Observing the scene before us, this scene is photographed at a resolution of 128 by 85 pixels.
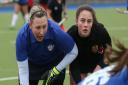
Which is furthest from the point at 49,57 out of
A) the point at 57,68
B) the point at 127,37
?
the point at 127,37

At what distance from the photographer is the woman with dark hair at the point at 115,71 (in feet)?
6.72

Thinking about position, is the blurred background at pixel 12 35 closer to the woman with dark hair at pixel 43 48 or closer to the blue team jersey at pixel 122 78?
the blue team jersey at pixel 122 78

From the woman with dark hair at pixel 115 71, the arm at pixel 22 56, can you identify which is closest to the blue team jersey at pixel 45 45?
the arm at pixel 22 56

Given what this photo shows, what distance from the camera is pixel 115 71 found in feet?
6.77

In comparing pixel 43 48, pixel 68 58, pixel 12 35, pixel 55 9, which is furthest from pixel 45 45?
pixel 12 35

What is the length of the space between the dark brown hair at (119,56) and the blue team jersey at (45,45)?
2.47 metres

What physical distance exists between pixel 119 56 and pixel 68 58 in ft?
9.01

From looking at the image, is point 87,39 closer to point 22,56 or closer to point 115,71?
point 22,56

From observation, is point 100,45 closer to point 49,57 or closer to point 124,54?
point 49,57

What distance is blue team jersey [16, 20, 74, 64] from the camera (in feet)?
15.2

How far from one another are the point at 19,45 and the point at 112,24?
11973mm

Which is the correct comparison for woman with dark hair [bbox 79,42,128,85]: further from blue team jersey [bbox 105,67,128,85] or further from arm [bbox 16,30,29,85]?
arm [bbox 16,30,29,85]

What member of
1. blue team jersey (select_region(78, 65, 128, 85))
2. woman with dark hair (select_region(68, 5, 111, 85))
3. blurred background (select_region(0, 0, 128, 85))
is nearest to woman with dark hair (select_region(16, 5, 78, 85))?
woman with dark hair (select_region(68, 5, 111, 85))

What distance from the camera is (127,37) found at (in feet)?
42.1
